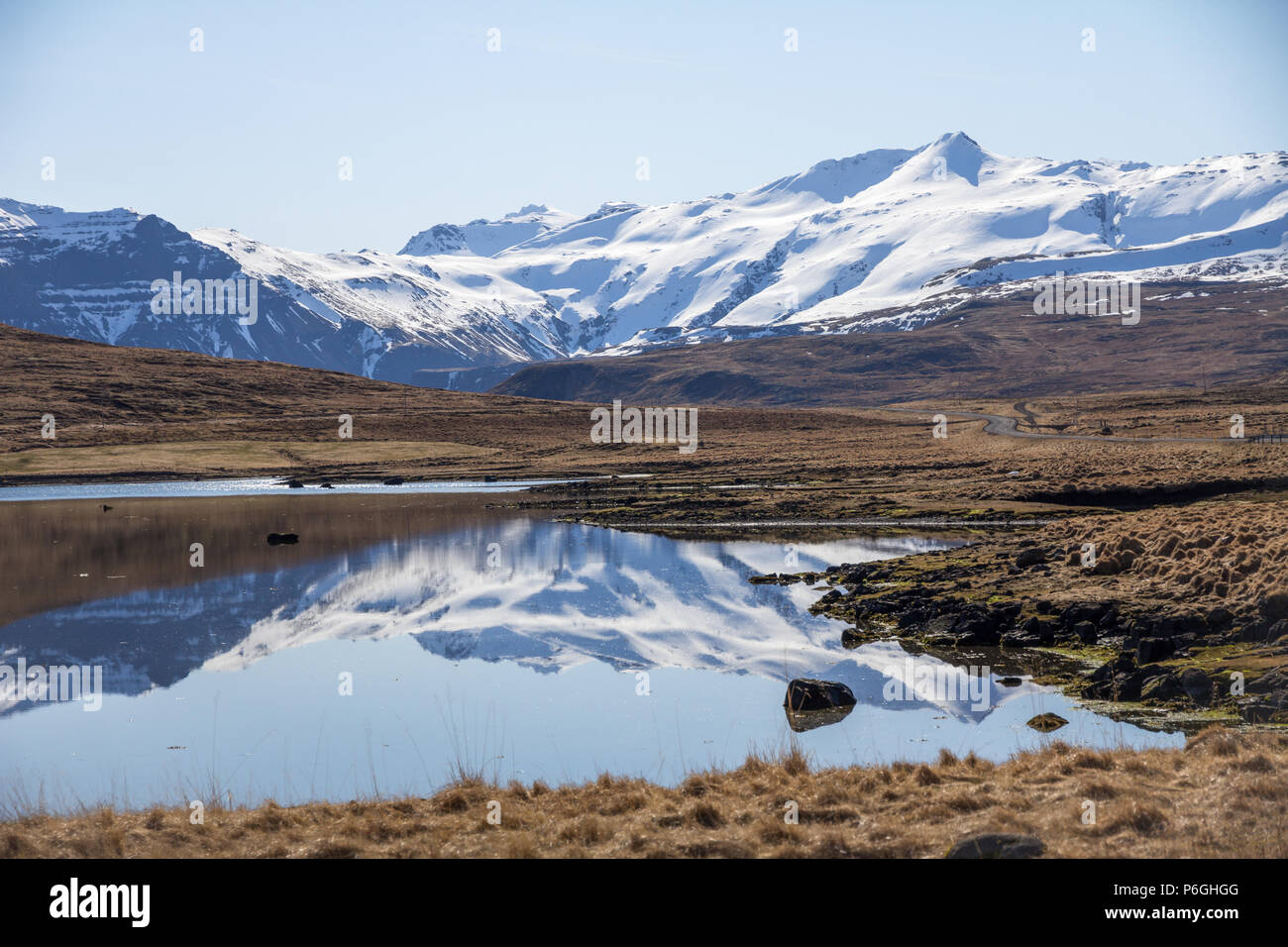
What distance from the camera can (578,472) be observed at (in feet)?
332

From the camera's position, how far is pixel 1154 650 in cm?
2370

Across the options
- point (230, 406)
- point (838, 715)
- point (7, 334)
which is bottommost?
point (838, 715)

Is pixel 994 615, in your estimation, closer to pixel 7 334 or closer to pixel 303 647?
pixel 303 647

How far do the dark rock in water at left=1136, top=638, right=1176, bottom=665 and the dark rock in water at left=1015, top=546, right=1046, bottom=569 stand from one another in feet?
39.3

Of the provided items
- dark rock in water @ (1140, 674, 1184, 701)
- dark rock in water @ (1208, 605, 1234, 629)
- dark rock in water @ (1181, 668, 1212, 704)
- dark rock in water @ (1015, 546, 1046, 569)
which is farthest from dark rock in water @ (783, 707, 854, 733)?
dark rock in water @ (1015, 546, 1046, 569)

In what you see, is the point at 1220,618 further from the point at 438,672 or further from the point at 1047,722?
the point at 438,672

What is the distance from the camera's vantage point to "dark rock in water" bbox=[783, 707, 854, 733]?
70.3ft

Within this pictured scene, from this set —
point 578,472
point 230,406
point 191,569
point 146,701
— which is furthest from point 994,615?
point 230,406

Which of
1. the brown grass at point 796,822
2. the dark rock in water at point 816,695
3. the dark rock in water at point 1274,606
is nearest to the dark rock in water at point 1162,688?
the dark rock in water at point 1274,606

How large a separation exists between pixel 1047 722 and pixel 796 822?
952 centimetres

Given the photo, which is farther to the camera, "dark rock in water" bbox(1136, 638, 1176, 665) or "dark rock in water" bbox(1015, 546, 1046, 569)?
"dark rock in water" bbox(1015, 546, 1046, 569)

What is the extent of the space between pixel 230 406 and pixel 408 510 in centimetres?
8921

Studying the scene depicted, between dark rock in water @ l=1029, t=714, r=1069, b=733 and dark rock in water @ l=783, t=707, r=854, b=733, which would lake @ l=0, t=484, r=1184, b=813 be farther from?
dark rock in water @ l=1029, t=714, r=1069, b=733

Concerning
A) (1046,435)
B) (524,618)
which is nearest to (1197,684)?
(524,618)
